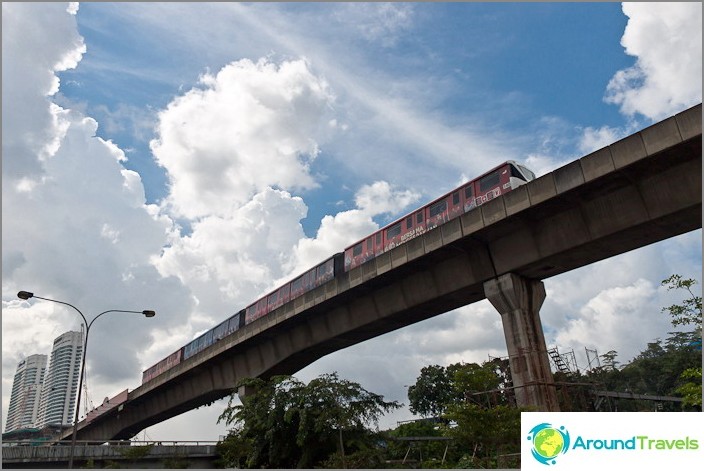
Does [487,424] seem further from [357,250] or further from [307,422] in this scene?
[357,250]

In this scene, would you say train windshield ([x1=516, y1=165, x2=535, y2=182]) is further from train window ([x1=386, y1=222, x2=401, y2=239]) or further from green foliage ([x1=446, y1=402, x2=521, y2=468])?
green foliage ([x1=446, y1=402, x2=521, y2=468])

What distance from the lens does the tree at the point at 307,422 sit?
25672mm

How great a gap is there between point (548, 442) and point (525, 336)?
14.4 metres

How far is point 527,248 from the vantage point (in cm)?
2442

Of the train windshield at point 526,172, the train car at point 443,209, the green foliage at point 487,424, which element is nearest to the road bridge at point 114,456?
the train car at point 443,209

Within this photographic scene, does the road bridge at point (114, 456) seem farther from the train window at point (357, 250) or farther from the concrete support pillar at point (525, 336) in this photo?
the concrete support pillar at point (525, 336)

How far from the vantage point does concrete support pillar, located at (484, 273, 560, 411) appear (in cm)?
2352

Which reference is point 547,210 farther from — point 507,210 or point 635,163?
point 635,163

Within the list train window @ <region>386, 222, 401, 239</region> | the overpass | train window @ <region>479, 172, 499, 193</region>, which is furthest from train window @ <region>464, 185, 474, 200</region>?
train window @ <region>386, 222, 401, 239</region>

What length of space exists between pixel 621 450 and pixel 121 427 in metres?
74.4

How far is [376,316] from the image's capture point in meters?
30.9

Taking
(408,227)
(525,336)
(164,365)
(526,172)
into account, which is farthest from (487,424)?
(164,365)

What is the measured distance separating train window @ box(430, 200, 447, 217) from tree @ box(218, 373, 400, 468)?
9.85m

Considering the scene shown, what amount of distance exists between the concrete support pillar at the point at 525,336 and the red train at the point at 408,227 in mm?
4298
